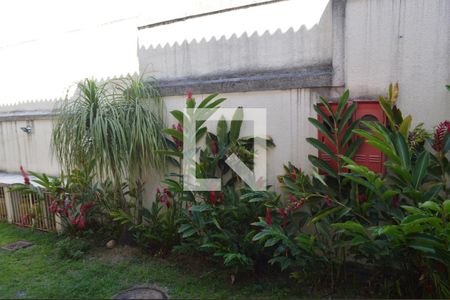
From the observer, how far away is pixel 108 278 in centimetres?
392

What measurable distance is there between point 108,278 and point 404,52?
Answer: 4088 mm

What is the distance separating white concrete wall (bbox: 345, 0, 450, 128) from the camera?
3219 mm

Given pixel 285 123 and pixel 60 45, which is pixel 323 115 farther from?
pixel 60 45

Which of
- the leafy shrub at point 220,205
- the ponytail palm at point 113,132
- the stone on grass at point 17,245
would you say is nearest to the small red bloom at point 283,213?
the leafy shrub at point 220,205

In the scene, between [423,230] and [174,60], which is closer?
[423,230]

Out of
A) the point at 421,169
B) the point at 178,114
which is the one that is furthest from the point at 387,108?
the point at 178,114

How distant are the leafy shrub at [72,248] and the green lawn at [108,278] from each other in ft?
0.27

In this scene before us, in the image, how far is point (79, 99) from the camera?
455cm

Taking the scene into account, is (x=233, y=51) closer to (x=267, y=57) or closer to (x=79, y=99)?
(x=267, y=57)

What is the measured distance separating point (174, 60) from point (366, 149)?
293 cm

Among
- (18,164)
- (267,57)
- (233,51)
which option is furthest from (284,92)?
(18,164)

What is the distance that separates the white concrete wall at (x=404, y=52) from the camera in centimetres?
322

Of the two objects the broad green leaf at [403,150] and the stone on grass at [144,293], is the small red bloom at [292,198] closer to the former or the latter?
the broad green leaf at [403,150]

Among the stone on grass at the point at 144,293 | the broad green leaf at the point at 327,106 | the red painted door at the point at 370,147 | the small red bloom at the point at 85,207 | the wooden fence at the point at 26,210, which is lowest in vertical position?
the stone on grass at the point at 144,293
